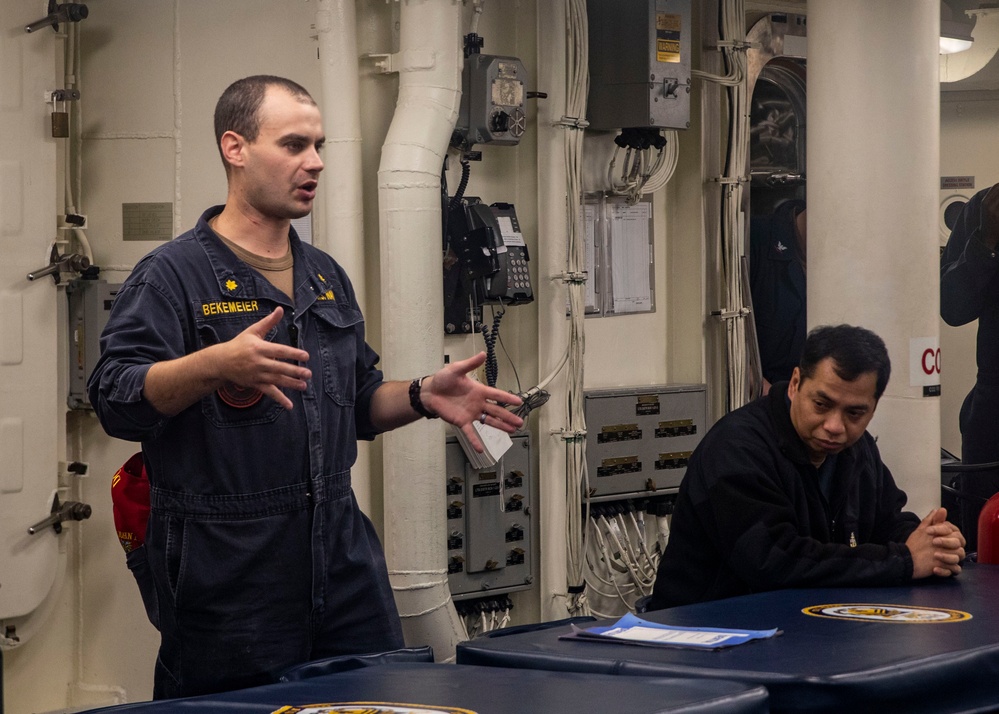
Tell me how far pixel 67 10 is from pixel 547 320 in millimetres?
2133

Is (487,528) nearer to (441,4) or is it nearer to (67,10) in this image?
(441,4)

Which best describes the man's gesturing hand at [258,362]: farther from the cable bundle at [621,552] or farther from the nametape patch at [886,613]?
the cable bundle at [621,552]

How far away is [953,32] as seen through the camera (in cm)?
707

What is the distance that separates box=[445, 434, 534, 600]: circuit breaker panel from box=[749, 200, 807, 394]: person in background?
1725 millimetres

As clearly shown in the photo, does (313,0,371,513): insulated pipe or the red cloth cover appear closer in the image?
the red cloth cover

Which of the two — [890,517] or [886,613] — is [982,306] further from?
Answer: [886,613]

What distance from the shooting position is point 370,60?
4828 millimetres

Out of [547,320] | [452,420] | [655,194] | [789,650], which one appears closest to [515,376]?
[547,320]

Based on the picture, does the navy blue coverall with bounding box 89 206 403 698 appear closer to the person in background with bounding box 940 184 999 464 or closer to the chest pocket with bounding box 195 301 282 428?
the chest pocket with bounding box 195 301 282 428

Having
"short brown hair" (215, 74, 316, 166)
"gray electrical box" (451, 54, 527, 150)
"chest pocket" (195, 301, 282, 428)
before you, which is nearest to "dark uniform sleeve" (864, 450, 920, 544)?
"chest pocket" (195, 301, 282, 428)

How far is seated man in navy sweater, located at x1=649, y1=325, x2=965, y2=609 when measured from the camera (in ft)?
9.86

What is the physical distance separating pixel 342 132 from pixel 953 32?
4012 mm

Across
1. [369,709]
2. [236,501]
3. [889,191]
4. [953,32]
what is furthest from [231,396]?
[953,32]

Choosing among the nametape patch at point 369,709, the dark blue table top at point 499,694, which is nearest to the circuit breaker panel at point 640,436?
the dark blue table top at point 499,694
